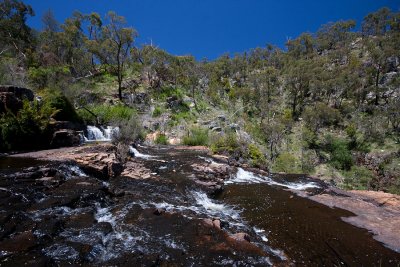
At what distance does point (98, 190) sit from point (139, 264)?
17.0 ft

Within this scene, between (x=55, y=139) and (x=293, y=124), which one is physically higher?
(x=293, y=124)

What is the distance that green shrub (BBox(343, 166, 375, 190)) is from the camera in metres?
26.4

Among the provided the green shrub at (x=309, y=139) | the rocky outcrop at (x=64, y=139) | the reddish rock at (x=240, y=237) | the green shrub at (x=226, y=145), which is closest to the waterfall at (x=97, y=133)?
the rocky outcrop at (x=64, y=139)

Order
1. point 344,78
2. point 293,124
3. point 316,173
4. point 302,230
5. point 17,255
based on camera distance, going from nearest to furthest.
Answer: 1. point 17,255
2. point 302,230
3. point 316,173
4. point 293,124
5. point 344,78

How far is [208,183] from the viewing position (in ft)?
49.1

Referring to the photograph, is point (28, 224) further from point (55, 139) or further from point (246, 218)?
point (55, 139)

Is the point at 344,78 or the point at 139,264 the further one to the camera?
the point at 344,78

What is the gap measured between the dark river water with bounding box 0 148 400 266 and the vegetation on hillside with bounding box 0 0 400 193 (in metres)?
11.8

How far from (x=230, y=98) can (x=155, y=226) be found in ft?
160

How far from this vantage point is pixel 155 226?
912cm

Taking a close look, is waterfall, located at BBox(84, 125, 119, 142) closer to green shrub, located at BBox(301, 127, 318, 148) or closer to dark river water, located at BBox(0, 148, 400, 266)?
dark river water, located at BBox(0, 148, 400, 266)

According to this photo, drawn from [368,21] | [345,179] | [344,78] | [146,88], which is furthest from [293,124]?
[368,21]

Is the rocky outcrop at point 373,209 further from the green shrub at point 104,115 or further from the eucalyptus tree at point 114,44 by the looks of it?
the eucalyptus tree at point 114,44

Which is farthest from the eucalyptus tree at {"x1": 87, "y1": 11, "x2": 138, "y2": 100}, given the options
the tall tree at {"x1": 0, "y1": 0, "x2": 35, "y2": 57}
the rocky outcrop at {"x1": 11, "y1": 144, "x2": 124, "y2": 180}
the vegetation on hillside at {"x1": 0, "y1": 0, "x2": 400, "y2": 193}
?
the rocky outcrop at {"x1": 11, "y1": 144, "x2": 124, "y2": 180}
